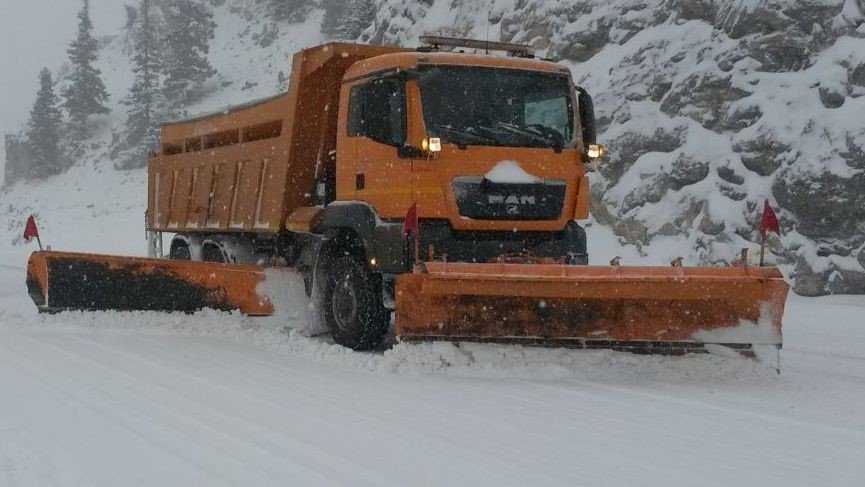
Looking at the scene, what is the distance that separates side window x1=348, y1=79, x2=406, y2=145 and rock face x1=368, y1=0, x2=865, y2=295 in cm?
774

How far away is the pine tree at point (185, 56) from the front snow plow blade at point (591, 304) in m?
45.4

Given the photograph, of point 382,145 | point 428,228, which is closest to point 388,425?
point 428,228

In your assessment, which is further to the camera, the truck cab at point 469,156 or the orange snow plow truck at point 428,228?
the truck cab at point 469,156

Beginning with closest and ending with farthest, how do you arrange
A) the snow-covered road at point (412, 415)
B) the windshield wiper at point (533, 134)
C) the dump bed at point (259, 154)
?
the snow-covered road at point (412, 415)
the windshield wiper at point (533, 134)
the dump bed at point (259, 154)

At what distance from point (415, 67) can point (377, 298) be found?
2.04m

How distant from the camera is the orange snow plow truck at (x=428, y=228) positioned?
663 centimetres

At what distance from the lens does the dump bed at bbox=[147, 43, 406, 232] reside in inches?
356

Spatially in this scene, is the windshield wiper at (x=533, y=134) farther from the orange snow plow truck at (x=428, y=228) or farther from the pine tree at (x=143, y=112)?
the pine tree at (x=143, y=112)

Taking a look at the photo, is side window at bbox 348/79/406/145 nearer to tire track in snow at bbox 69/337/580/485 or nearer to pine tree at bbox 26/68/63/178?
tire track in snow at bbox 69/337/580/485

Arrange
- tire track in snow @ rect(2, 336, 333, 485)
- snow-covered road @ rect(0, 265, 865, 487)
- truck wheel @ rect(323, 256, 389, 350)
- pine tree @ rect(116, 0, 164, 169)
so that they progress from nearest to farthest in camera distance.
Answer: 1. tire track in snow @ rect(2, 336, 333, 485)
2. snow-covered road @ rect(0, 265, 865, 487)
3. truck wheel @ rect(323, 256, 389, 350)
4. pine tree @ rect(116, 0, 164, 169)

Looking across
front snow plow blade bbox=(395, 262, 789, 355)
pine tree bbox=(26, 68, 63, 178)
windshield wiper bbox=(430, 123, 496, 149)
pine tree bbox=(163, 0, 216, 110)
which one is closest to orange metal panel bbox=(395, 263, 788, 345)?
front snow plow blade bbox=(395, 262, 789, 355)

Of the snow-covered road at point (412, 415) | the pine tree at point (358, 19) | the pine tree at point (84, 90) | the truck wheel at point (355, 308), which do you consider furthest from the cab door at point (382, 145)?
the pine tree at point (84, 90)

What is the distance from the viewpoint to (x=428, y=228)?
735 centimetres

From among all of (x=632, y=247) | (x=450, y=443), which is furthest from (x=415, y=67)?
(x=632, y=247)
